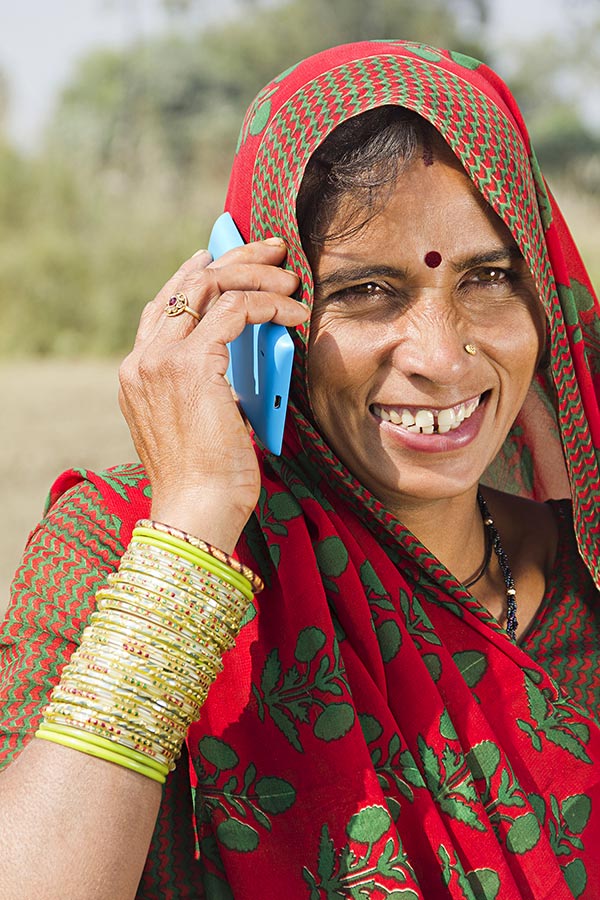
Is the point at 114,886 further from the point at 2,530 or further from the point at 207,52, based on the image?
the point at 207,52

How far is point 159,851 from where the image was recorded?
1.59m

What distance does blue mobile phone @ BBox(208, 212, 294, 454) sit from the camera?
1699mm

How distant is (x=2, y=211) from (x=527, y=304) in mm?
14798

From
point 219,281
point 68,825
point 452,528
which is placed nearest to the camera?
point 68,825

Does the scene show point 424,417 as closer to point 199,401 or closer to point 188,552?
point 199,401

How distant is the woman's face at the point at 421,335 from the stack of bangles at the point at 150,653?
1.38 ft

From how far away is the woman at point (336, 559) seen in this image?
1.44 meters

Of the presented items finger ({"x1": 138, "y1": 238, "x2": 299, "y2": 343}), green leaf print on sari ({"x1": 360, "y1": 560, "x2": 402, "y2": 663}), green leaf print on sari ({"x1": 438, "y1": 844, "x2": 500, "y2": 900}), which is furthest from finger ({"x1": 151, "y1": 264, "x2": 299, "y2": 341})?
green leaf print on sari ({"x1": 438, "y1": 844, "x2": 500, "y2": 900})

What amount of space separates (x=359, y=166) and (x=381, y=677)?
740 millimetres

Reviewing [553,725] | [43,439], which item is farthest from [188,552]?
[43,439]

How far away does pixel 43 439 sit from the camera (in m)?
8.18

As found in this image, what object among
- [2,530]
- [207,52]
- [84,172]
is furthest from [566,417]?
[207,52]

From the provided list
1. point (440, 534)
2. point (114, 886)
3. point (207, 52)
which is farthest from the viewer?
point (207, 52)

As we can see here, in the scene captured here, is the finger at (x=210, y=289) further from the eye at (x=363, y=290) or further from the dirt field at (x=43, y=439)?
the dirt field at (x=43, y=439)
